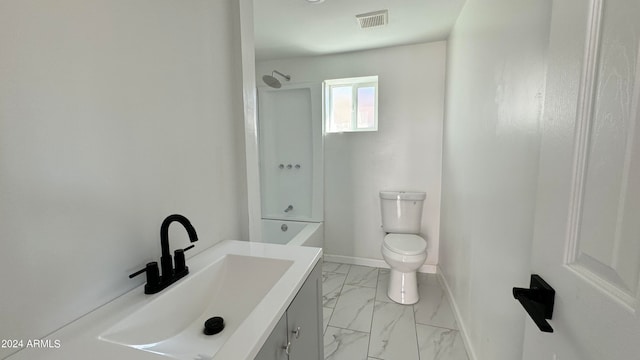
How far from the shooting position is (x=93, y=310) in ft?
2.44

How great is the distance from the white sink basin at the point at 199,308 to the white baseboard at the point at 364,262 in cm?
200

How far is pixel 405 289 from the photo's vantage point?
7.22ft

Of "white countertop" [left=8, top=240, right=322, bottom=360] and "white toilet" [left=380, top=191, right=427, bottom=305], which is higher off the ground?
"white countertop" [left=8, top=240, right=322, bottom=360]

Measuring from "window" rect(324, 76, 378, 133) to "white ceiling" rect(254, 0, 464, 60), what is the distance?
34 centimetres

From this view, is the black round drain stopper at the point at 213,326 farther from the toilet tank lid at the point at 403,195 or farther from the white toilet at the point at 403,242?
the toilet tank lid at the point at 403,195

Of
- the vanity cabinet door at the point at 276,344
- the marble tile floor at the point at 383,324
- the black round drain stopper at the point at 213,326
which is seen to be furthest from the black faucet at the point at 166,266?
the marble tile floor at the point at 383,324

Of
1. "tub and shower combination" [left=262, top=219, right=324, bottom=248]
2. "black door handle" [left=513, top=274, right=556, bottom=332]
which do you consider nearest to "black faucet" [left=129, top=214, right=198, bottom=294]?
"black door handle" [left=513, top=274, right=556, bottom=332]

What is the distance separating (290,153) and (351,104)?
87 cm

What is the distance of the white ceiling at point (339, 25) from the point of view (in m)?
1.79

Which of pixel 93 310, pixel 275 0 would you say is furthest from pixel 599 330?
pixel 275 0

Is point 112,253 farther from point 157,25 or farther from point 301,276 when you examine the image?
point 157,25

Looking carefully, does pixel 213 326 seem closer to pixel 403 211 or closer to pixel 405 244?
pixel 405 244

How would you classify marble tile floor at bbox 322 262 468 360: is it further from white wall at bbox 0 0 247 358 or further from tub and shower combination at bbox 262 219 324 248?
white wall at bbox 0 0 247 358

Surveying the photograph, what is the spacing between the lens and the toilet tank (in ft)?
8.13
